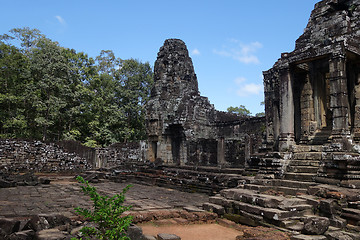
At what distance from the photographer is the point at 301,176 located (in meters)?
7.85

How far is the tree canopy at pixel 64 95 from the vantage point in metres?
25.2

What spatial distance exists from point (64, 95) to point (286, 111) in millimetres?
21858

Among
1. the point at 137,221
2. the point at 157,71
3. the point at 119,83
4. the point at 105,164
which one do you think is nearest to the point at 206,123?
the point at 157,71

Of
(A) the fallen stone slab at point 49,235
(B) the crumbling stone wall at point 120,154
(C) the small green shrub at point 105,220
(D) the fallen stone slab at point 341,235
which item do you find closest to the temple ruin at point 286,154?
(D) the fallen stone slab at point 341,235

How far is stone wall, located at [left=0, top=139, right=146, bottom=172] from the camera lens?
18.5 meters

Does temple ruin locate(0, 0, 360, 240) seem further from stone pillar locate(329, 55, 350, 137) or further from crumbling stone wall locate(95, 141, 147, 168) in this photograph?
crumbling stone wall locate(95, 141, 147, 168)

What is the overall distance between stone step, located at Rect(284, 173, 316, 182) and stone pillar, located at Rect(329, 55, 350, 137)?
1.29 metres

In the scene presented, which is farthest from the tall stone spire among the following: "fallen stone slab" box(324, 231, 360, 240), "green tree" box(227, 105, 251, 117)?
"green tree" box(227, 105, 251, 117)

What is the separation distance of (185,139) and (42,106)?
1425cm

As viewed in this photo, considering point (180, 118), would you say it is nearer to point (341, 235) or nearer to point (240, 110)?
point (341, 235)

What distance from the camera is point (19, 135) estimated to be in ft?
83.8

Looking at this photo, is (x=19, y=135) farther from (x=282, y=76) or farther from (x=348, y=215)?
(x=348, y=215)

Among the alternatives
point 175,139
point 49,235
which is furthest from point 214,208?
point 175,139

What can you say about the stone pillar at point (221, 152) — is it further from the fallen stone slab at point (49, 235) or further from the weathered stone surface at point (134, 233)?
the fallen stone slab at point (49, 235)
